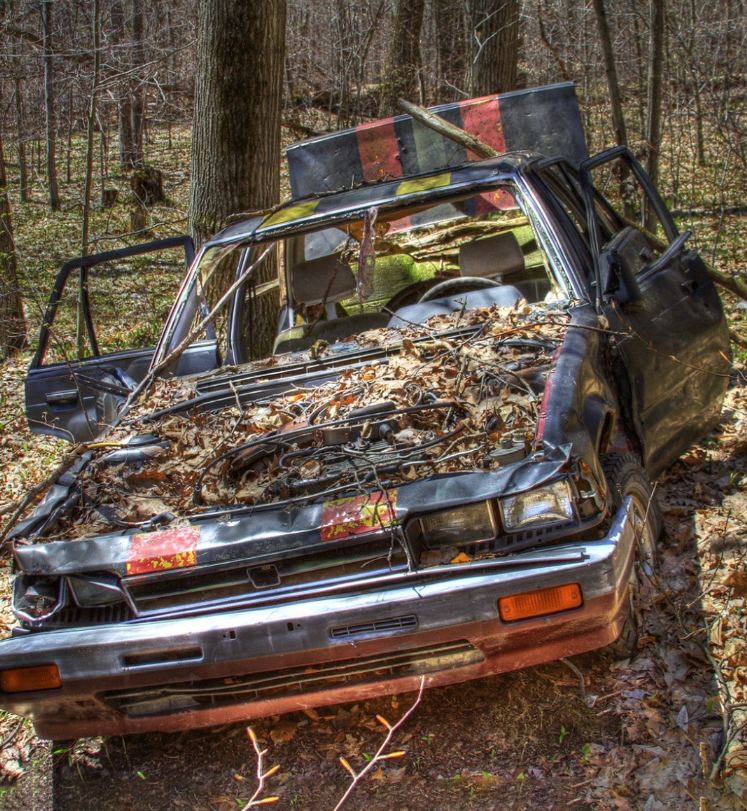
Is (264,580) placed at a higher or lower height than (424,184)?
lower

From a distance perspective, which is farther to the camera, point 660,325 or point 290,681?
point 660,325

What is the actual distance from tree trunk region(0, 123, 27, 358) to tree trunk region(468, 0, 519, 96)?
6.03 m

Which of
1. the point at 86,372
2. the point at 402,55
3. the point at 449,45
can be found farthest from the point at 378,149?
the point at 449,45

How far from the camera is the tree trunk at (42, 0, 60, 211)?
11984 mm

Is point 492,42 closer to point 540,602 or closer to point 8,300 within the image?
point 8,300

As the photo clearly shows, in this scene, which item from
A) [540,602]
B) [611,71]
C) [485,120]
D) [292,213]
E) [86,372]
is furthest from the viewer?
[611,71]

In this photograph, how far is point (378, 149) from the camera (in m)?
6.93

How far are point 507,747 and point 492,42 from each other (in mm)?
9586

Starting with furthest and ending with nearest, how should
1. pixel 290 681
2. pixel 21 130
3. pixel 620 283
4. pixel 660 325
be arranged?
pixel 21 130, pixel 660 325, pixel 620 283, pixel 290 681

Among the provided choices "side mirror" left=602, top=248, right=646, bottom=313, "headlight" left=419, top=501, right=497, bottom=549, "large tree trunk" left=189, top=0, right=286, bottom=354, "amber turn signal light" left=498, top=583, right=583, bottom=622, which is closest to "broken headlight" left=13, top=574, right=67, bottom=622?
"headlight" left=419, top=501, right=497, bottom=549

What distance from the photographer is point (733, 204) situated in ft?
35.8

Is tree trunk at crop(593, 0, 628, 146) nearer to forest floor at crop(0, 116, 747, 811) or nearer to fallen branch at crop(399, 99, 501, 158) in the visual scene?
fallen branch at crop(399, 99, 501, 158)

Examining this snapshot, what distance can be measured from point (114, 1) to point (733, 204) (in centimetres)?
1216

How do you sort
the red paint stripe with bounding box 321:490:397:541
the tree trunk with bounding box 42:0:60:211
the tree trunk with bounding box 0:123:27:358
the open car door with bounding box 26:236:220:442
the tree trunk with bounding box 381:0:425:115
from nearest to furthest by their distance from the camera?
the red paint stripe with bounding box 321:490:397:541
the open car door with bounding box 26:236:220:442
the tree trunk with bounding box 0:123:27:358
the tree trunk with bounding box 42:0:60:211
the tree trunk with bounding box 381:0:425:115
